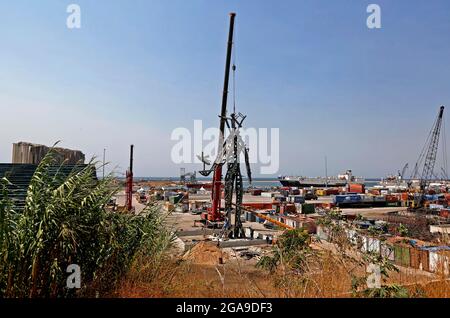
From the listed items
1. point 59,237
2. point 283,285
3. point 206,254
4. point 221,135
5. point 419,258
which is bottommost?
point 206,254

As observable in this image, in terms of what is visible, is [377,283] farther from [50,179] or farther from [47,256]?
[50,179]

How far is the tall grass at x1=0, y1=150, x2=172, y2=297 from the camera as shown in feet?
18.5

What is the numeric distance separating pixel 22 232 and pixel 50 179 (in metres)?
1.28

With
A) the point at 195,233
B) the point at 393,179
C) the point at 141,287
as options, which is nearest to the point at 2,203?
the point at 141,287

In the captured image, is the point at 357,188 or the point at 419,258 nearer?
the point at 419,258

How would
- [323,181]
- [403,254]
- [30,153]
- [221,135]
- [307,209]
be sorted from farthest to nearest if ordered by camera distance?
[323,181], [307,209], [221,135], [403,254], [30,153]

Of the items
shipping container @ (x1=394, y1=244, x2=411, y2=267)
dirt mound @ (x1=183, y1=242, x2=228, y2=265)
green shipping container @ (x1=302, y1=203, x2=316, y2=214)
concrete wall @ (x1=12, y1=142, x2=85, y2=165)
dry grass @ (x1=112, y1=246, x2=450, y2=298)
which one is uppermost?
concrete wall @ (x1=12, y1=142, x2=85, y2=165)

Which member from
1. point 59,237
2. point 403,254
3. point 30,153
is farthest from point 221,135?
point 59,237

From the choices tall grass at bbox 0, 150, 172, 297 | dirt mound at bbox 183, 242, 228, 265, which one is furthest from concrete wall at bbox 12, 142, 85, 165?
dirt mound at bbox 183, 242, 228, 265

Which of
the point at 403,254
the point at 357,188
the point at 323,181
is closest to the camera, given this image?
the point at 403,254

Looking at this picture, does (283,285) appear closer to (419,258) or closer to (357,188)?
(419,258)

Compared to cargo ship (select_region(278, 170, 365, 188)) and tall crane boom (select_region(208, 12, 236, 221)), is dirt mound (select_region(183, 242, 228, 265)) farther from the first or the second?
cargo ship (select_region(278, 170, 365, 188))

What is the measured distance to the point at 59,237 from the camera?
5.79 meters

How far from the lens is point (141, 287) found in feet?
21.6
